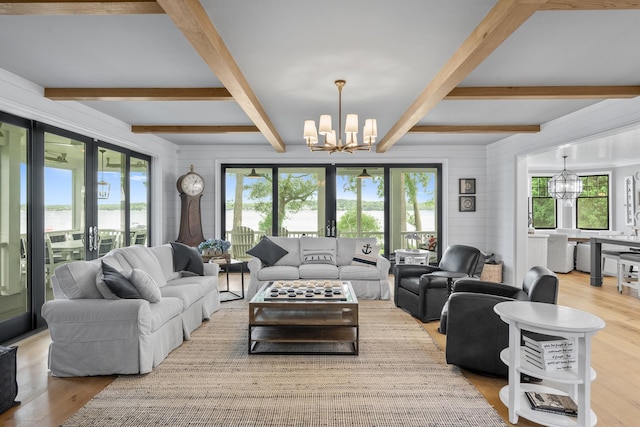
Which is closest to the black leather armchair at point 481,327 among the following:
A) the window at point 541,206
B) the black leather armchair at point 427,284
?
the black leather armchair at point 427,284

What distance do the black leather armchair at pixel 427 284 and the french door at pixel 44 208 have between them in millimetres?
4022

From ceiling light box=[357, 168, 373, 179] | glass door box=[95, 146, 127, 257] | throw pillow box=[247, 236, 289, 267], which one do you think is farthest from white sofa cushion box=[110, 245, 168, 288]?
ceiling light box=[357, 168, 373, 179]

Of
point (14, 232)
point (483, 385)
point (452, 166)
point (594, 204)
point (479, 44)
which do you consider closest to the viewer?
point (479, 44)

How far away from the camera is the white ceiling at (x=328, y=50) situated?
259 cm

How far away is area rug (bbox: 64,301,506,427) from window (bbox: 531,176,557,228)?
26.5ft

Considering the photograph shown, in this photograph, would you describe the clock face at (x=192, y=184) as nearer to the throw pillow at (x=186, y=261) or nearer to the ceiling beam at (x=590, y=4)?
the throw pillow at (x=186, y=261)

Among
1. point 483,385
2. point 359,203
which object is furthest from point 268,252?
point 483,385

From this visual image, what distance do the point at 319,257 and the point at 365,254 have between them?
27.3 inches

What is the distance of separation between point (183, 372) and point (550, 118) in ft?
18.3

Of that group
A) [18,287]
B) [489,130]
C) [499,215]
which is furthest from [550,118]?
[18,287]

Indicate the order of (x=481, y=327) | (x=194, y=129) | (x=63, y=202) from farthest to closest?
(x=194, y=129), (x=63, y=202), (x=481, y=327)

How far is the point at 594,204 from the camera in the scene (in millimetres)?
9859

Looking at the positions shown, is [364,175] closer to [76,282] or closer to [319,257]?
[319,257]

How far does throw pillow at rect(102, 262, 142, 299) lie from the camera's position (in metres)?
3.19
